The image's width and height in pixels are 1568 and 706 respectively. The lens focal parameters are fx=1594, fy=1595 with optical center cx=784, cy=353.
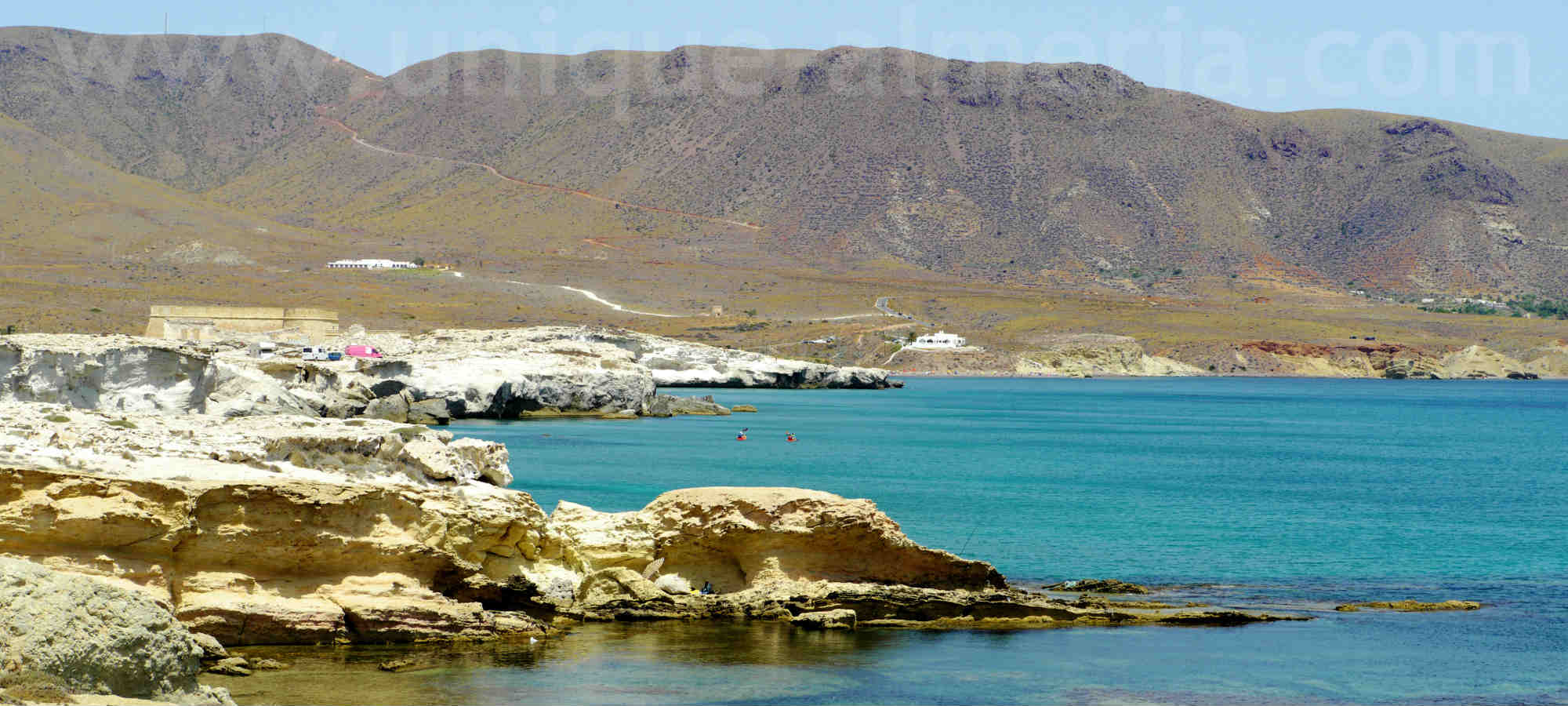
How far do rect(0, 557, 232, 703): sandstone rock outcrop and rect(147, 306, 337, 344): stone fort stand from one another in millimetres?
57794

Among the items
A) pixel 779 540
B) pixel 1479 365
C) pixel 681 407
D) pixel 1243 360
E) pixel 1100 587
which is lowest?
pixel 681 407

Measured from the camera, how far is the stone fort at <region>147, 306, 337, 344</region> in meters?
67.5

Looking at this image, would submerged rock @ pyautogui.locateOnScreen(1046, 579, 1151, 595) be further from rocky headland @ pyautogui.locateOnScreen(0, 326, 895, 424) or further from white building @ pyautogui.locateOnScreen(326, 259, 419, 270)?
white building @ pyautogui.locateOnScreen(326, 259, 419, 270)

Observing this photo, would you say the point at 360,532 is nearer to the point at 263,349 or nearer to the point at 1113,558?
the point at 1113,558

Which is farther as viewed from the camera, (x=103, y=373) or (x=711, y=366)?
(x=711, y=366)

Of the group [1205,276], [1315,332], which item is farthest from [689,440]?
[1205,276]

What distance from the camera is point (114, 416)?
16516 millimetres

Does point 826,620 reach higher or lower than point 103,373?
lower

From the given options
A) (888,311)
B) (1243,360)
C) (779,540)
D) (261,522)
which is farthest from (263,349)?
(1243,360)

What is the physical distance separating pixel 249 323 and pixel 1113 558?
58701mm

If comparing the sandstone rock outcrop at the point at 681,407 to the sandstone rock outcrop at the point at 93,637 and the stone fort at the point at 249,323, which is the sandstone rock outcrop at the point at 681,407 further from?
the sandstone rock outcrop at the point at 93,637

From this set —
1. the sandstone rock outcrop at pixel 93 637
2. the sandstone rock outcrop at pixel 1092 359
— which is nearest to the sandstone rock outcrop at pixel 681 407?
the sandstone rock outcrop at pixel 93 637

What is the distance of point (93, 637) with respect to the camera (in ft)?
31.3

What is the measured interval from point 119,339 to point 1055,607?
68.5ft
